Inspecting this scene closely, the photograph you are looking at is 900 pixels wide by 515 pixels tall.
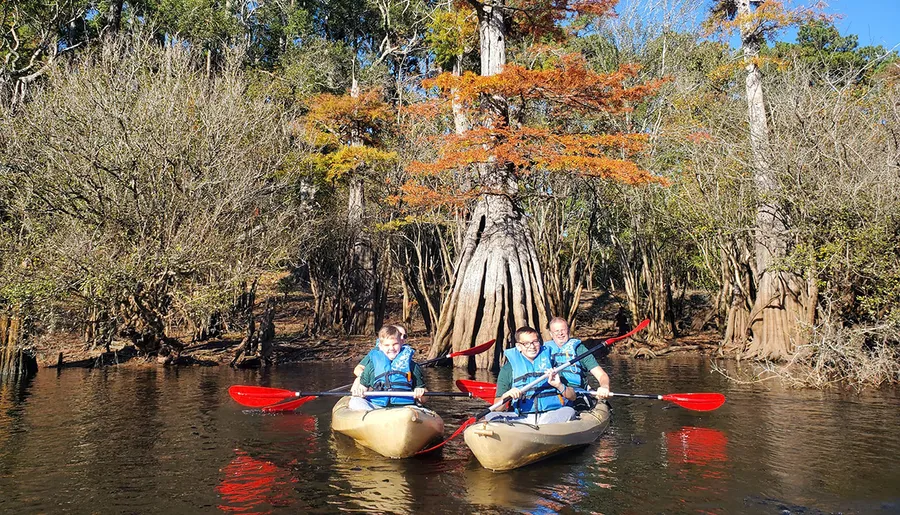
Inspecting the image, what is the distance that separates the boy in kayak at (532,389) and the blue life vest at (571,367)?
743 millimetres

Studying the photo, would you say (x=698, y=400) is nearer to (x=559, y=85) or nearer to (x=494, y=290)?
(x=494, y=290)

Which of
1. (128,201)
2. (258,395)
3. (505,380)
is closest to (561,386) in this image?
(505,380)

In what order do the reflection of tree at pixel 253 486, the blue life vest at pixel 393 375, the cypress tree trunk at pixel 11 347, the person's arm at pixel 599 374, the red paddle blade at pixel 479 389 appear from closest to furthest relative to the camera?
the reflection of tree at pixel 253 486 < the blue life vest at pixel 393 375 < the person's arm at pixel 599 374 < the red paddle blade at pixel 479 389 < the cypress tree trunk at pixel 11 347

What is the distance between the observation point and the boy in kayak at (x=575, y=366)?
31.0 ft

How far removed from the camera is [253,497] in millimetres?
6980

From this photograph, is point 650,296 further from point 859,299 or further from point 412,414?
point 412,414

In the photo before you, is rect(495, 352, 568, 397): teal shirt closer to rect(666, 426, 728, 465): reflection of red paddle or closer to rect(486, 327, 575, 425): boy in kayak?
rect(486, 327, 575, 425): boy in kayak

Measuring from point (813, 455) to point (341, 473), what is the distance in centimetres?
498

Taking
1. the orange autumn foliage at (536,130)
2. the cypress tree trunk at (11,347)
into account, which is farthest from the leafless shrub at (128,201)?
the orange autumn foliage at (536,130)

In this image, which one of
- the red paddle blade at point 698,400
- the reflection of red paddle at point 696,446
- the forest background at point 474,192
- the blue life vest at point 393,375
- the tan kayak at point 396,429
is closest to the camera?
the tan kayak at point 396,429

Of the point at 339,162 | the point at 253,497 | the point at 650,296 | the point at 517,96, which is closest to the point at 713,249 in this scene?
the point at 650,296

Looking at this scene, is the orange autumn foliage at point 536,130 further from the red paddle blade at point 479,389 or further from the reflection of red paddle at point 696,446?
the reflection of red paddle at point 696,446

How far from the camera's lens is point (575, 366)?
31.8 ft

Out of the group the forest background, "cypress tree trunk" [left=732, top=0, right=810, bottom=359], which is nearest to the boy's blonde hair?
the forest background
